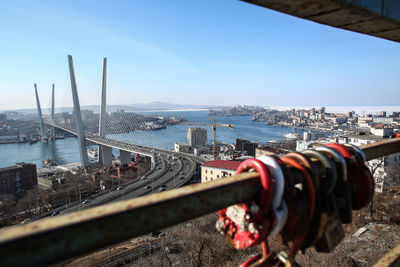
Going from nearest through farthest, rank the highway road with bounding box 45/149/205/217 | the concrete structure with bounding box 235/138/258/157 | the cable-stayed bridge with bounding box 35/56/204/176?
1. the highway road with bounding box 45/149/205/217
2. the cable-stayed bridge with bounding box 35/56/204/176
3. the concrete structure with bounding box 235/138/258/157

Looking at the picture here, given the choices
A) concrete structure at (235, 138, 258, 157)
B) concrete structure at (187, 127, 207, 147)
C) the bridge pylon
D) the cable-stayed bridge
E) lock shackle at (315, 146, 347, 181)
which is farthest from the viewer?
concrete structure at (187, 127, 207, 147)

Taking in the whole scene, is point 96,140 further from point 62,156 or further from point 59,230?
point 59,230

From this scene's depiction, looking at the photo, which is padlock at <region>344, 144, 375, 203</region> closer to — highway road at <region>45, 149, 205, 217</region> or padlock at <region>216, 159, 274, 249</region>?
padlock at <region>216, 159, 274, 249</region>

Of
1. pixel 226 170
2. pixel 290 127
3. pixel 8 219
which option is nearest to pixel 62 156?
pixel 8 219

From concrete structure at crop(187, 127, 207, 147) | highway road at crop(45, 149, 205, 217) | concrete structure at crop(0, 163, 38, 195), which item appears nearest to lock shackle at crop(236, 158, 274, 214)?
highway road at crop(45, 149, 205, 217)

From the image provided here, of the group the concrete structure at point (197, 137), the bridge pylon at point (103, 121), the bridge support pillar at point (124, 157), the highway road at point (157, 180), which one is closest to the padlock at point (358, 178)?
the highway road at point (157, 180)

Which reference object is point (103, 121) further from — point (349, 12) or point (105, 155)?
point (349, 12)

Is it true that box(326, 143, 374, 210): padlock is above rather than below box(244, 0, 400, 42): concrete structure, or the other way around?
below
